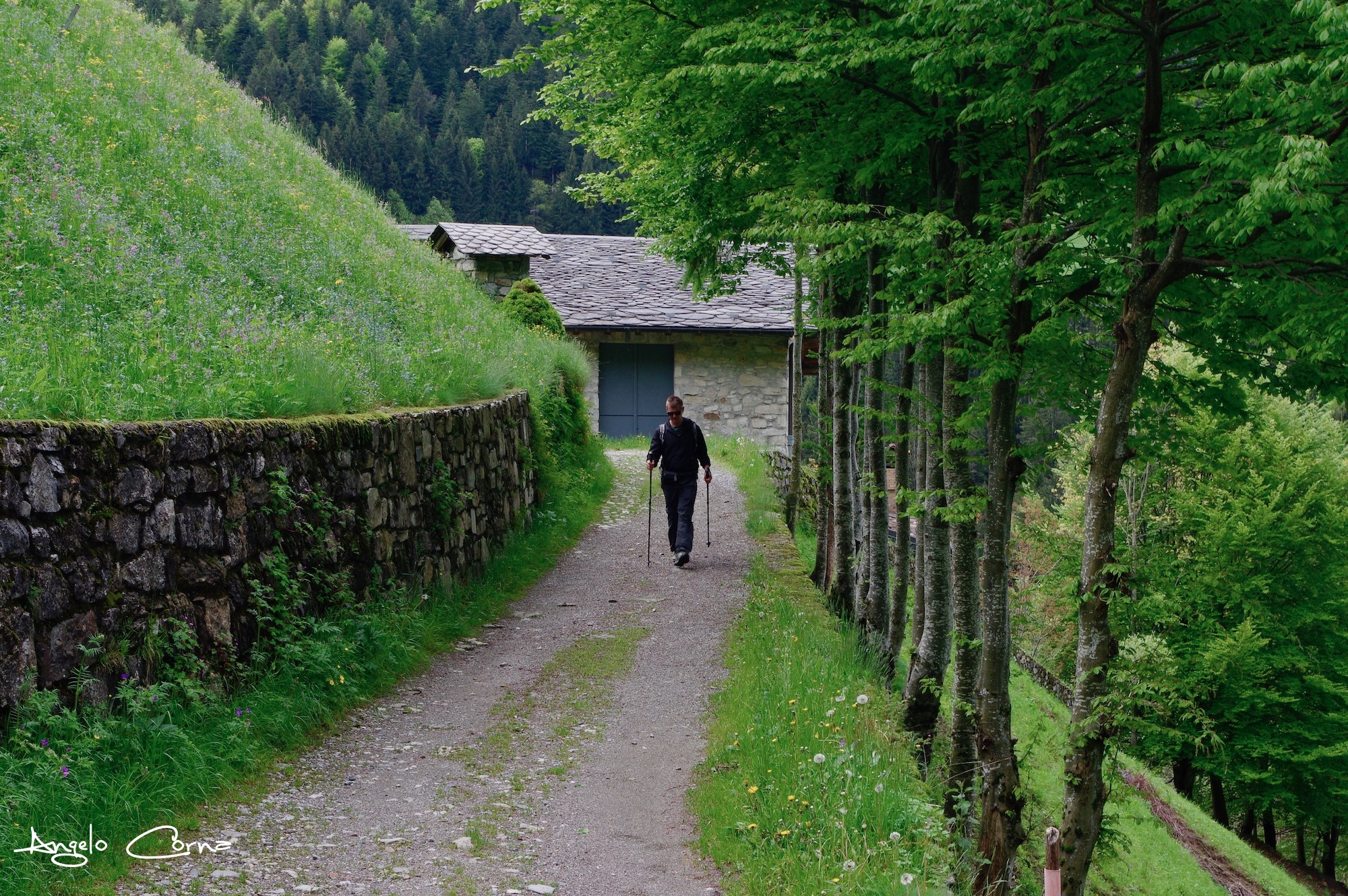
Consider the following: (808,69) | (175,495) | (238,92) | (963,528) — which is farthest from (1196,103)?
(238,92)

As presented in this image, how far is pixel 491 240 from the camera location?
23406 mm

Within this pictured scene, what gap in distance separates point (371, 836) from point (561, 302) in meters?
22.6

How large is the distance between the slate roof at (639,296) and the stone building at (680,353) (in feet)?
0.14

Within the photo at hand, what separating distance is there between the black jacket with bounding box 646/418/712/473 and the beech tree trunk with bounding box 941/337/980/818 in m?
5.23

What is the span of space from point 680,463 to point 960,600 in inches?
217

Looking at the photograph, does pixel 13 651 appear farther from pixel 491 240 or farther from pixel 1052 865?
pixel 491 240

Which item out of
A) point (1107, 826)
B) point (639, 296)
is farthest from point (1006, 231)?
point (639, 296)

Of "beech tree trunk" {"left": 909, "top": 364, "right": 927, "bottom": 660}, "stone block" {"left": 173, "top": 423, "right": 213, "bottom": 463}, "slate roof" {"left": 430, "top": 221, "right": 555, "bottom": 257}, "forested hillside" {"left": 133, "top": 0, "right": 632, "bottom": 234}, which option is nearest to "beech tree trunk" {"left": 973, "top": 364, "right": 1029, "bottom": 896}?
"beech tree trunk" {"left": 909, "top": 364, "right": 927, "bottom": 660}

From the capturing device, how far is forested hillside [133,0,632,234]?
6203 centimetres

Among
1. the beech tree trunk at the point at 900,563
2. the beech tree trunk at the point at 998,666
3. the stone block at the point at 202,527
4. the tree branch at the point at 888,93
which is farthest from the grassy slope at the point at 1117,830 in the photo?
the stone block at the point at 202,527

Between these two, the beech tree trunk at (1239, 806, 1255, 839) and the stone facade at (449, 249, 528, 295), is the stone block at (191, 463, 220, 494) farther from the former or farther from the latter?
the beech tree trunk at (1239, 806, 1255, 839)

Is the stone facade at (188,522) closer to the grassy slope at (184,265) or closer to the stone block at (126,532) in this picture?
the stone block at (126,532)

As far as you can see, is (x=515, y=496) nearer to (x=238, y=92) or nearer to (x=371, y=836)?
(x=371, y=836)

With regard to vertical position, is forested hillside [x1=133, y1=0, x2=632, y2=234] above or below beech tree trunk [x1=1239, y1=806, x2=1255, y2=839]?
above
